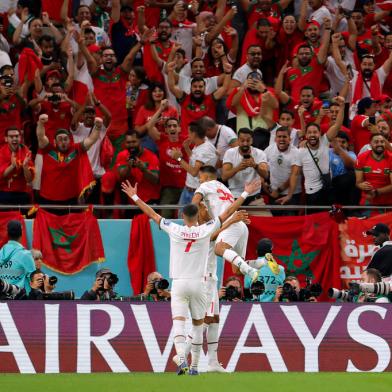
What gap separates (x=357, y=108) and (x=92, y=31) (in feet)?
16.0

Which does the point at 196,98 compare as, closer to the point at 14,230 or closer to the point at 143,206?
the point at 14,230

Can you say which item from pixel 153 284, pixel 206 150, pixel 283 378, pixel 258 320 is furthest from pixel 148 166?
pixel 283 378

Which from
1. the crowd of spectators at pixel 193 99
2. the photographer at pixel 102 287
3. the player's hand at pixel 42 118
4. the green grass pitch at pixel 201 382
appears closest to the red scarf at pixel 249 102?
the crowd of spectators at pixel 193 99

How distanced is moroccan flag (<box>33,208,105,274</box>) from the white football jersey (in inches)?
153

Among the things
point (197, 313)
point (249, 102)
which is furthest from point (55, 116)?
point (197, 313)

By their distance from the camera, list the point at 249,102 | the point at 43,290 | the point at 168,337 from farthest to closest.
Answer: the point at 249,102 < the point at 43,290 < the point at 168,337

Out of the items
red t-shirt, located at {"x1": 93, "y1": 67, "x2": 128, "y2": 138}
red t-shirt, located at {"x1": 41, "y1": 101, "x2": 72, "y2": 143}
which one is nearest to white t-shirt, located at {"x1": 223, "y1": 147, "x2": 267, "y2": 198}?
red t-shirt, located at {"x1": 93, "y1": 67, "x2": 128, "y2": 138}

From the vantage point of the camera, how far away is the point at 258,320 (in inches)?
602

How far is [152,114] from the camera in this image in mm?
19609

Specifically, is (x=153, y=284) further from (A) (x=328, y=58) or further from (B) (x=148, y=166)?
(A) (x=328, y=58)

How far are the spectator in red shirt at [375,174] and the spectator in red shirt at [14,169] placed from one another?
5229 mm

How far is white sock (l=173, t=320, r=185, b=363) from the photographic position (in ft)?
42.2

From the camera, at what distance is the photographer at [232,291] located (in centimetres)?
1606

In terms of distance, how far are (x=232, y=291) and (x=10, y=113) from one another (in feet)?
17.9
